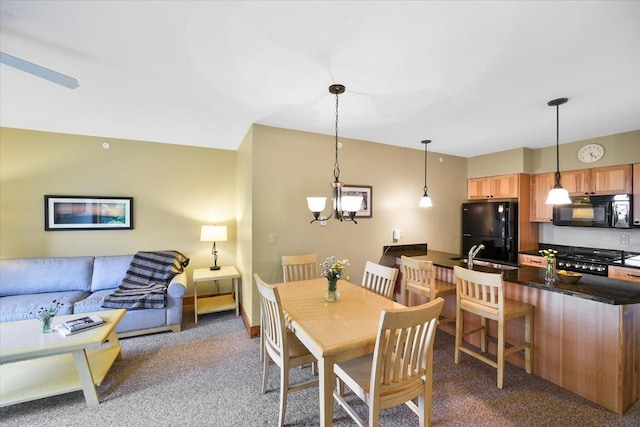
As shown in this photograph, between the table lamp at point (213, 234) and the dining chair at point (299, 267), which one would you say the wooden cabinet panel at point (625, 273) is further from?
the table lamp at point (213, 234)

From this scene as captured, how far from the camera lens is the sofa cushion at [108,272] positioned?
3.47 metres

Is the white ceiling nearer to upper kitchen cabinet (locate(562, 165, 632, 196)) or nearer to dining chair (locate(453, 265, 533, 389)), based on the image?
upper kitchen cabinet (locate(562, 165, 632, 196))

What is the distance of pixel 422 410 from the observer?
1.60m

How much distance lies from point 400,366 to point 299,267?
1793 millimetres

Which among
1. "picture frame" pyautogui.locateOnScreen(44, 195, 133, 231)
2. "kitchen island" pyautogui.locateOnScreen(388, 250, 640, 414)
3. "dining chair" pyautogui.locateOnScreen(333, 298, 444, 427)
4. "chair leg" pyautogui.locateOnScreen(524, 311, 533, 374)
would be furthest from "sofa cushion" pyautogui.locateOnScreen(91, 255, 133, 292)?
"chair leg" pyautogui.locateOnScreen(524, 311, 533, 374)

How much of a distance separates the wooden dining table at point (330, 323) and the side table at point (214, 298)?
1413 millimetres

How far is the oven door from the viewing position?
11.5ft

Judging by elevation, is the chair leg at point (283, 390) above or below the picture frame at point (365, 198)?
below

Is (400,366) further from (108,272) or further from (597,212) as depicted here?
(597,212)

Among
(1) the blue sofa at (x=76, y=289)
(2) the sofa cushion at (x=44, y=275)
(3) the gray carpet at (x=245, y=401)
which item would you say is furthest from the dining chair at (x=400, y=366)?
(2) the sofa cushion at (x=44, y=275)

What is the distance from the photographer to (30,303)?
287 centimetres

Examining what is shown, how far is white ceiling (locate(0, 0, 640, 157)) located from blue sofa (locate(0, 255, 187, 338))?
1739 millimetres

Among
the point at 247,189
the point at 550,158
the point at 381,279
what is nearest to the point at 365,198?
the point at 381,279

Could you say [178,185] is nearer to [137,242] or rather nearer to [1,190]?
[137,242]
